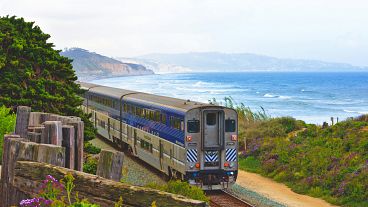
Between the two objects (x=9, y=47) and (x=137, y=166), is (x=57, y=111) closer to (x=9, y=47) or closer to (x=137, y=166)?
(x=9, y=47)

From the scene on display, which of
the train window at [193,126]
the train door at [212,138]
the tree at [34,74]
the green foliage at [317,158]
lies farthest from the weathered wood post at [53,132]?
the green foliage at [317,158]

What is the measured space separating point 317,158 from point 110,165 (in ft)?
71.7

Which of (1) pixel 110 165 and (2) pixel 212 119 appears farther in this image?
(2) pixel 212 119

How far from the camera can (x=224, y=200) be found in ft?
68.6

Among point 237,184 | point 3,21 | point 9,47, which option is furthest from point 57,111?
point 237,184

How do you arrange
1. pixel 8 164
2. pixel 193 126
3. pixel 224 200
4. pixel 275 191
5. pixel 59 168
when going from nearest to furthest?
1. pixel 59 168
2. pixel 8 164
3. pixel 224 200
4. pixel 193 126
5. pixel 275 191

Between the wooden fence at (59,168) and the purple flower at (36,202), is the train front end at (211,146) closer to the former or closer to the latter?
the wooden fence at (59,168)

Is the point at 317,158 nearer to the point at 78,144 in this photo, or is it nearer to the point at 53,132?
the point at 78,144

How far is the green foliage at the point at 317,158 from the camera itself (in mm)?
23141

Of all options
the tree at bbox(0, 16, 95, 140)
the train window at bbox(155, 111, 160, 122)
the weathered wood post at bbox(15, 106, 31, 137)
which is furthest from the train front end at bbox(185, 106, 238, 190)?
the weathered wood post at bbox(15, 106, 31, 137)

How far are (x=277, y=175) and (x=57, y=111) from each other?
437 inches

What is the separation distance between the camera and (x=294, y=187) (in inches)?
993

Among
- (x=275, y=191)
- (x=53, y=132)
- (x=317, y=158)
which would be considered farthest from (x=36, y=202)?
(x=317, y=158)

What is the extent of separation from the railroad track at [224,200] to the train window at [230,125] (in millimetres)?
2549
